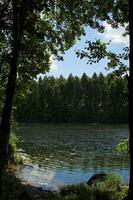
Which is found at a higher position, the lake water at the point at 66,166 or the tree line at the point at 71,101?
the tree line at the point at 71,101

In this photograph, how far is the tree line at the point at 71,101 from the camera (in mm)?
151250

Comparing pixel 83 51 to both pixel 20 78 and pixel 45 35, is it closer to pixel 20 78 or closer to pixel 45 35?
pixel 45 35

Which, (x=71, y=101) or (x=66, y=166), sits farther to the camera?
(x=71, y=101)

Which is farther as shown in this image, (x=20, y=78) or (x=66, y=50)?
(x=20, y=78)

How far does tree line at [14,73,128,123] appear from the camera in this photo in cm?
15125

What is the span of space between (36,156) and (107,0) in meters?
32.2

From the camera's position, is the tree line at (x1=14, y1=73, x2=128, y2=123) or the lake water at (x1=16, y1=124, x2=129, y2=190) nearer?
the lake water at (x1=16, y1=124, x2=129, y2=190)

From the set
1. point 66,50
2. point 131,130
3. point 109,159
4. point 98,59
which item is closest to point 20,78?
point 66,50

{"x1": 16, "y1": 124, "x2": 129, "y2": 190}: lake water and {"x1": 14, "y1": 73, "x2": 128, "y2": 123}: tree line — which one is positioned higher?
{"x1": 14, "y1": 73, "x2": 128, "y2": 123}: tree line

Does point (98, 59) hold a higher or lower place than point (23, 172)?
higher

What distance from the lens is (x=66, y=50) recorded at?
24344 mm

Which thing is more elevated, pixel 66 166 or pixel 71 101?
pixel 71 101

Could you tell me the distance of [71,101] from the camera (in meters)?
156

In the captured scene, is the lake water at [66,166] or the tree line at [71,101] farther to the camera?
the tree line at [71,101]
